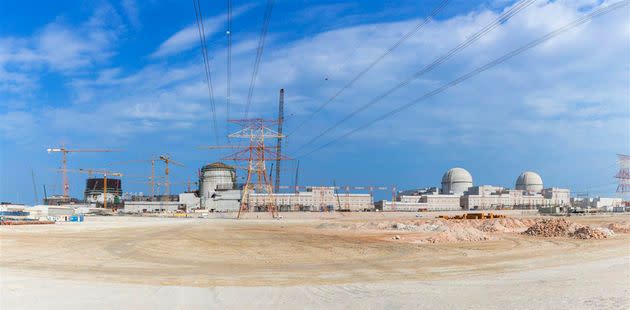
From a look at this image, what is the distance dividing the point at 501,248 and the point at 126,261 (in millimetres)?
22563

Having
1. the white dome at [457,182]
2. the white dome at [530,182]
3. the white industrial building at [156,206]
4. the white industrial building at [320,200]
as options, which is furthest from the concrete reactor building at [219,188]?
the white dome at [530,182]

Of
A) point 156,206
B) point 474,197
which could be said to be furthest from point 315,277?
point 474,197

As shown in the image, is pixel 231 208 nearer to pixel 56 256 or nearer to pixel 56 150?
pixel 56 150

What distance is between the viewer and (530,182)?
18750 centimetres

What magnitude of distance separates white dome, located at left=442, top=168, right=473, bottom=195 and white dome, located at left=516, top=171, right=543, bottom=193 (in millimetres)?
22804

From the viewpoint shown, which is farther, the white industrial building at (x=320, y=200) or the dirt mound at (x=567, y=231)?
the white industrial building at (x=320, y=200)

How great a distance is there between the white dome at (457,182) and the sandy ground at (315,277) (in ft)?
501

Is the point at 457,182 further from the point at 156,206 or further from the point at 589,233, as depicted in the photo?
the point at 589,233

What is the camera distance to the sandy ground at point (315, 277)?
13.5m

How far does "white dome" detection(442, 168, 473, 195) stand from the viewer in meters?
180

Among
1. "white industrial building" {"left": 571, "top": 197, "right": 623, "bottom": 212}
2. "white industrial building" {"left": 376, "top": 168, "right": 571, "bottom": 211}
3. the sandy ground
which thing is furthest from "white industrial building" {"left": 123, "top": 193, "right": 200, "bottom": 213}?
"white industrial building" {"left": 571, "top": 197, "right": 623, "bottom": 212}

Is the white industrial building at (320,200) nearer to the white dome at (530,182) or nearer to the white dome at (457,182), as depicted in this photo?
the white dome at (457,182)

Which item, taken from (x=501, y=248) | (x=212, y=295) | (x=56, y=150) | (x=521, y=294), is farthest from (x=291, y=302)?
(x=56, y=150)

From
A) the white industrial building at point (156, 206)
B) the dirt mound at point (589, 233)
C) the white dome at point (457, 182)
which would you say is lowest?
the white industrial building at point (156, 206)
